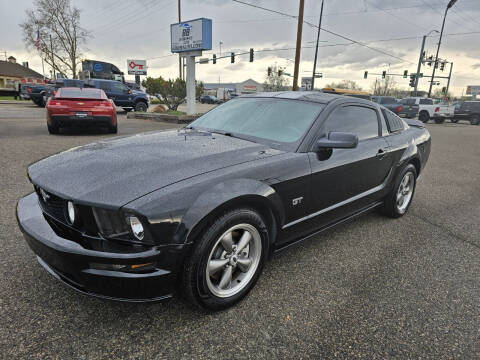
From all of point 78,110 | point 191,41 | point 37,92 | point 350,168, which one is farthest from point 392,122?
point 37,92

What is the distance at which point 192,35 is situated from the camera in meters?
15.2

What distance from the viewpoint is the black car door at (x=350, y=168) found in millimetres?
2656

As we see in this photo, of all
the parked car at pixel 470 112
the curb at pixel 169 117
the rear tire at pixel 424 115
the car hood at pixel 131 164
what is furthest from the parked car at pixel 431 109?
the car hood at pixel 131 164

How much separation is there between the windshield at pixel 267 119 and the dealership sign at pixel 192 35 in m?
12.9

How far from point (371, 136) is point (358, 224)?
1072mm

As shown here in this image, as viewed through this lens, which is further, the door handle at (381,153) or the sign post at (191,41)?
the sign post at (191,41)

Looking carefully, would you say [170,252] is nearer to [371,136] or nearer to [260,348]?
[260,348]

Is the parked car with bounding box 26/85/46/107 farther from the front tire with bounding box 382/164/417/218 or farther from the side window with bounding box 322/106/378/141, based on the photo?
the front tire with bounding box 382/164/417/218

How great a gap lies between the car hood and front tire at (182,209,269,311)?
1.26 ft

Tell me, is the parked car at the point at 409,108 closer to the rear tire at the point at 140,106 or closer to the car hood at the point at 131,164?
the rear tire at the point at 140,106

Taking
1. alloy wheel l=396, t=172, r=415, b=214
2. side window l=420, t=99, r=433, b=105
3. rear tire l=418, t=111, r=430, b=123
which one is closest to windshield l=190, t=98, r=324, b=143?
alloy wheel l=396, t=172, r=415, b=214

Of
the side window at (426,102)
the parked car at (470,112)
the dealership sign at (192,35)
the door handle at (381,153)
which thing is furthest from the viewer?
the parked car at (470,112)

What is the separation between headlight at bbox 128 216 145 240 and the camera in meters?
1.70

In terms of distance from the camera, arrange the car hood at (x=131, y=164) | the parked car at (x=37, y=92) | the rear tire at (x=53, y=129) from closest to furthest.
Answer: the car hood at (x=131, y=164) → the rear tire at (x=53, y=129) → the parked car at (x=37, y=92)
